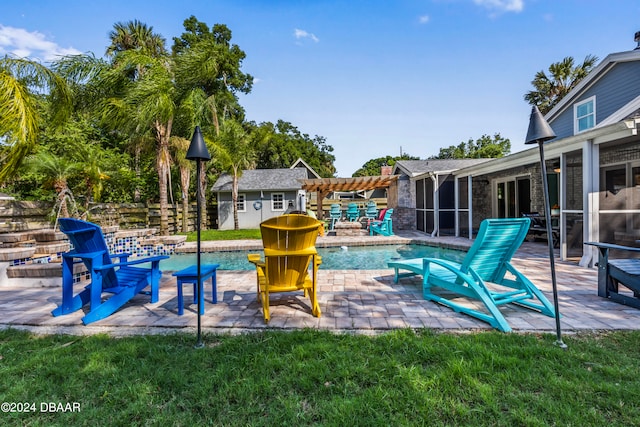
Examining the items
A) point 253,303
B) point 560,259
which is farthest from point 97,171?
point 560,259

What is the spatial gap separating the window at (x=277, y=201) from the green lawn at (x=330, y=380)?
54.4ft

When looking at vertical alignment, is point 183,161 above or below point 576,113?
below

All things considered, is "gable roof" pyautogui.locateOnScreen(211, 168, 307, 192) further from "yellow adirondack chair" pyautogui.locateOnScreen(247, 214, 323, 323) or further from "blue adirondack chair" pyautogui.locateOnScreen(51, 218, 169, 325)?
"yellow adirondack chair" pyautogui.locateOnScreen(247, 214, 323, 323)

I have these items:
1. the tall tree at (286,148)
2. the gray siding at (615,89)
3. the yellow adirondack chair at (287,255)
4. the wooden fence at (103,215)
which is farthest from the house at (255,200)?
the yellow adirondack chair at (287,255)

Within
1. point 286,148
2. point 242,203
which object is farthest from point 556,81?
point 286,148

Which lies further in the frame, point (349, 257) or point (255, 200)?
point (255, 200)

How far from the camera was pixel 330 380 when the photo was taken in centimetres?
212

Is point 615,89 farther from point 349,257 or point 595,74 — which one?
point 349,257

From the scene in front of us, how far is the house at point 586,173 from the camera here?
18.9 ft

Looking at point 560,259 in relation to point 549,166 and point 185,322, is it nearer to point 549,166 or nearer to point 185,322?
point 549,166

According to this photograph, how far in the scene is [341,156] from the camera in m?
47.5

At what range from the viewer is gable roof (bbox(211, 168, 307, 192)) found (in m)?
18.8

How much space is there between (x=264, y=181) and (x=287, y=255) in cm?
1691

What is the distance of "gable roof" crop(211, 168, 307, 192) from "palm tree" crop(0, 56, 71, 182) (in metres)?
12.9
